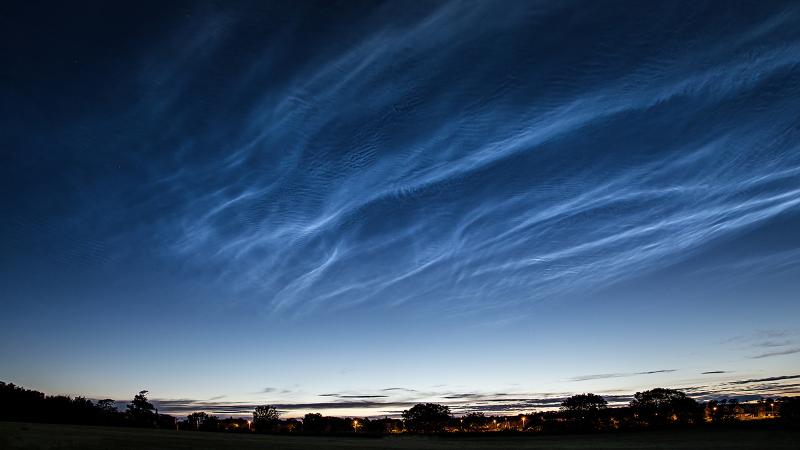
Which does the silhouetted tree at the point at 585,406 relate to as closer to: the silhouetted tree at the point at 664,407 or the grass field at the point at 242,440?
the silhouetted tree at the point at 664,407

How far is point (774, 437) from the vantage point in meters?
55.3

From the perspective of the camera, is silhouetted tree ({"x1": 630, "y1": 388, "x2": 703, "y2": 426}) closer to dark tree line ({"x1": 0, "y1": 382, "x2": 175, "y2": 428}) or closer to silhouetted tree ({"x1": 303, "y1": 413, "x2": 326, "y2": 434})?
silhouetted tree ({"x1": 303, "y1": 413, "x2": 326, "y2": 434})

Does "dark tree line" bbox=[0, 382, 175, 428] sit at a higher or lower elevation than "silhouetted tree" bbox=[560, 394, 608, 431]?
higher

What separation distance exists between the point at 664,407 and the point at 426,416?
93.9 metres

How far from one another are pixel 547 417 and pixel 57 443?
201 m

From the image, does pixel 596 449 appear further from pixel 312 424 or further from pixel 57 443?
pixel 312 424

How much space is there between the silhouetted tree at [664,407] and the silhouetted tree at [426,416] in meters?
74.4

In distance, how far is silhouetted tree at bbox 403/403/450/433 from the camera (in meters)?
180

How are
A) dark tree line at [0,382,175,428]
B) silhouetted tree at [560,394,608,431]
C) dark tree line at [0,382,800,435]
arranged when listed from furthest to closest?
1. silhouetted tree at [560,394,608,431]
2. dark tree line at [0,382,800,435]
3. dark tree line at [0,382,175,428]

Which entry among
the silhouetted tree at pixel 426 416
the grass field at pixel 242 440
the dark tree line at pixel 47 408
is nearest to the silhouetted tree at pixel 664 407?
the silhouetted tree at pixel 426 416

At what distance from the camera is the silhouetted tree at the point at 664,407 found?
159 m

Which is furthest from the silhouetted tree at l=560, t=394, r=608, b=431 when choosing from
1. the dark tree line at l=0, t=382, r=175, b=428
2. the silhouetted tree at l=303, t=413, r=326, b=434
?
the dark tree line at l=0, t=382, r=175, b=428

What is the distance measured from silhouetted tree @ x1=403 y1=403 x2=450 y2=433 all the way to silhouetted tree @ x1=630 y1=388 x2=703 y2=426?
7439 centimetres

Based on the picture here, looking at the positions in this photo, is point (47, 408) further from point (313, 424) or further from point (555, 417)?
point (555, 417)
